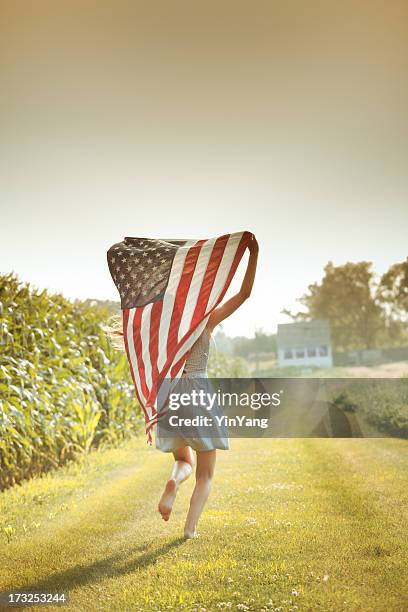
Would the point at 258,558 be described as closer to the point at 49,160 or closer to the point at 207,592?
the point at 207,592

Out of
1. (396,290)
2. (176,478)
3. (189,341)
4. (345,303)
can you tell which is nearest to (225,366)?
(396,290)

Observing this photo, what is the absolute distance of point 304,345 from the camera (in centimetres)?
955

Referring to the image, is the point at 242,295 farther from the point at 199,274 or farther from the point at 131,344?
the point at 131,344

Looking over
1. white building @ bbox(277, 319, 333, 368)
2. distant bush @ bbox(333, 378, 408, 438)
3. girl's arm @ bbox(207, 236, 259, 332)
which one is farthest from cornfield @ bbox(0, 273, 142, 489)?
white building @ bbox(277, 319, 333, 368)

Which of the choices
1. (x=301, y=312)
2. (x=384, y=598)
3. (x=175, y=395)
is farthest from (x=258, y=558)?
(x=301, y=312)

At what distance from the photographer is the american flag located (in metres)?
2.68

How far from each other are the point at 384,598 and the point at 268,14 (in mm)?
3111

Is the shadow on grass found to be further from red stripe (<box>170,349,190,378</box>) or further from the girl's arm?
the girl's arm

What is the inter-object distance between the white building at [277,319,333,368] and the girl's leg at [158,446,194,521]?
6.45 m

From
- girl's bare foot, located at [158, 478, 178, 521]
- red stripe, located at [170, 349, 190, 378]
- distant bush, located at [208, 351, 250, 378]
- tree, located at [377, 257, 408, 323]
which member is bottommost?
girl's bare foot, located at [158, 478, 178, 521]

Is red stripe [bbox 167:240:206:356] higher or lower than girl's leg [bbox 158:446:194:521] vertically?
higher

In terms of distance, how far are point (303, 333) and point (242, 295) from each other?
7157 mm

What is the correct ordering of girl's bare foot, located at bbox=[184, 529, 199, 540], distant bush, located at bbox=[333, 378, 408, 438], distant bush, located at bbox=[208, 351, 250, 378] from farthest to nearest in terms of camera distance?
1. distant bush, located at bbox=[208, 351, 250, 378]
2. distant bush, located at bbox=[333, 378, 408, 438]
3. girl's bare foot, located at bbox=[184, 529, 199, 540]

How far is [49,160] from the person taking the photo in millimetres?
4285
